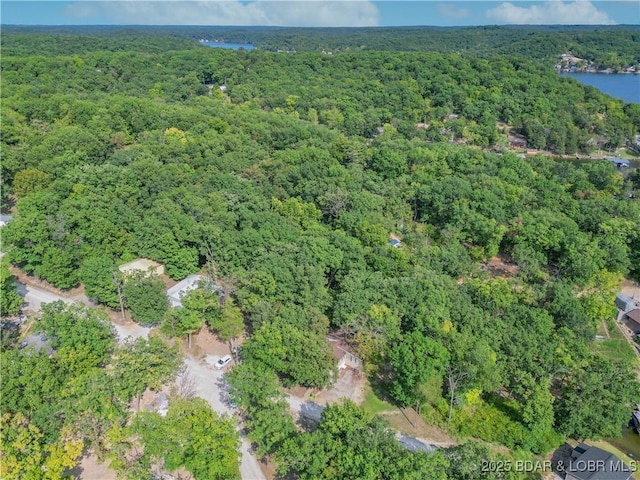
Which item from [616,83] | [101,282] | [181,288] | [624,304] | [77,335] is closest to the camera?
[77,335]

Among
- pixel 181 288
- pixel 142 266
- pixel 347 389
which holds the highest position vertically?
pixel 142 266

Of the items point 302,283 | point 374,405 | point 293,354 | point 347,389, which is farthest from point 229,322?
point 374,405

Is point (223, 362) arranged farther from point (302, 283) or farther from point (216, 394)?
point (302, 283)

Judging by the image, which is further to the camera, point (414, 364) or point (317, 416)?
point (317, 416)

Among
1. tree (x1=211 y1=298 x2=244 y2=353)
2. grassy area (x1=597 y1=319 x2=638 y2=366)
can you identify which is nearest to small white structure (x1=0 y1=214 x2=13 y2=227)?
tree (x1=211 y1=298 x2=244 y2=353)

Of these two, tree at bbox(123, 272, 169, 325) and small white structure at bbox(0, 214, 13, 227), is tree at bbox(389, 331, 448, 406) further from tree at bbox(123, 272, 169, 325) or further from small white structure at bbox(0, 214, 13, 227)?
small white structure at bbox(0, 214, 13, 227)

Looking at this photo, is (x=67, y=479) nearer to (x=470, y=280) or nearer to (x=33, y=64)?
(x=470, y=280)
